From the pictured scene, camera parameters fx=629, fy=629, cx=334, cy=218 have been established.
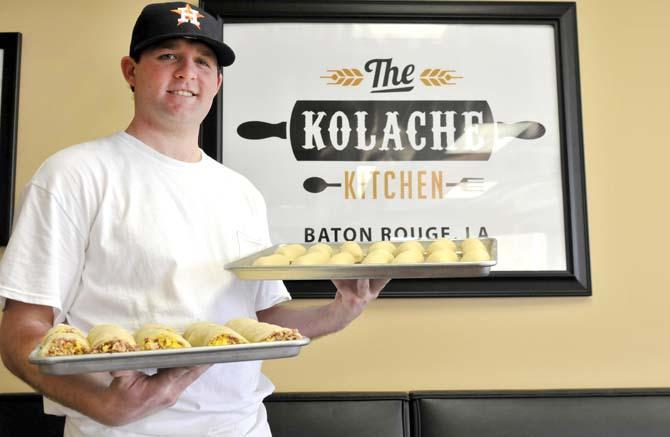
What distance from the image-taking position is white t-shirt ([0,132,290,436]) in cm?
109

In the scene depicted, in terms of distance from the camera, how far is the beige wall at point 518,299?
1.84 m

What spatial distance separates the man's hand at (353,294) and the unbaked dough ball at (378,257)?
57mm

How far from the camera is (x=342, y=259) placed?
1205mm

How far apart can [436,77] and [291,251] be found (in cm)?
90

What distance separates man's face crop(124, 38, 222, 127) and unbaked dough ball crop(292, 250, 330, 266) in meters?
0.37

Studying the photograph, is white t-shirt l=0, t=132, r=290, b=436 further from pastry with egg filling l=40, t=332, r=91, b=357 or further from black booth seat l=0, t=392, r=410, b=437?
black booth seat l=0, t=392, r=410, b=437

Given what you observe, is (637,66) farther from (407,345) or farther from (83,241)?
(83,241)

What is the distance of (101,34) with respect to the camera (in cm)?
190

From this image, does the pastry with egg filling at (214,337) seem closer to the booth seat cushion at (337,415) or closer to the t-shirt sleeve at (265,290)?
the t-shirt sleeve at (265,290)

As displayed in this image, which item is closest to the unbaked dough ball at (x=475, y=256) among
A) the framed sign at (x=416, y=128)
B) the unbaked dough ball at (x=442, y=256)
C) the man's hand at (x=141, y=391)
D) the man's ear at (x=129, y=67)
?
the unbaked dough ball at (x=442, y=256)

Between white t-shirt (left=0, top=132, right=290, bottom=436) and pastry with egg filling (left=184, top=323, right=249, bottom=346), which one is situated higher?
white t-shirt (left=0, top=132, right=290, bottom=436)

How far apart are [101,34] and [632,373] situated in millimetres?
1878

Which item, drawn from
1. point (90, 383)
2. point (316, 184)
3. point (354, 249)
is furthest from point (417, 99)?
point (90, 383)

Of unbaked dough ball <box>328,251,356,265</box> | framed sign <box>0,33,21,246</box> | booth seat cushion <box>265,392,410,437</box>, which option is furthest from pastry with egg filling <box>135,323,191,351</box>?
framed sign <box>0,33,21,246</box>
